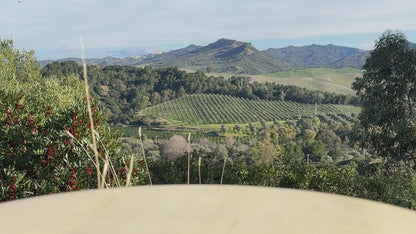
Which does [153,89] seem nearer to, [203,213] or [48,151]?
[48,151]

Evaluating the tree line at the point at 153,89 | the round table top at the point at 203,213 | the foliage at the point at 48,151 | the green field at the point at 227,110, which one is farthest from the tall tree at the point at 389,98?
the tree line at the point at 153,89

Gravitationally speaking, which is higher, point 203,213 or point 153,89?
point 203,213

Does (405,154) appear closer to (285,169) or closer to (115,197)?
(285,169)

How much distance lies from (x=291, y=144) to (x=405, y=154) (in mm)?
56498

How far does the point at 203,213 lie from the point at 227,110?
390ft

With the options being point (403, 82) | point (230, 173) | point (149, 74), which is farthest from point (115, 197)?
point (149, 74)

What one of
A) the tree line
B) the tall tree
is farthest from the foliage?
the tree line

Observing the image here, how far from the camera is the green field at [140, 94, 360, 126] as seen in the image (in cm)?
10931

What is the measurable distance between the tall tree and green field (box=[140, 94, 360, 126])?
87813mm

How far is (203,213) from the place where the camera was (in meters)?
1.02

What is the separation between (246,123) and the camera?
339ft

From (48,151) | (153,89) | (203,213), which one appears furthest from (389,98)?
(153,89)

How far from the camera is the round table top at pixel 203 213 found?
3.00 ft

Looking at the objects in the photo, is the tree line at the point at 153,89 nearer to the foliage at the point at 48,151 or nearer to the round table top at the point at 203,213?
the foliage at the point at 48,151
